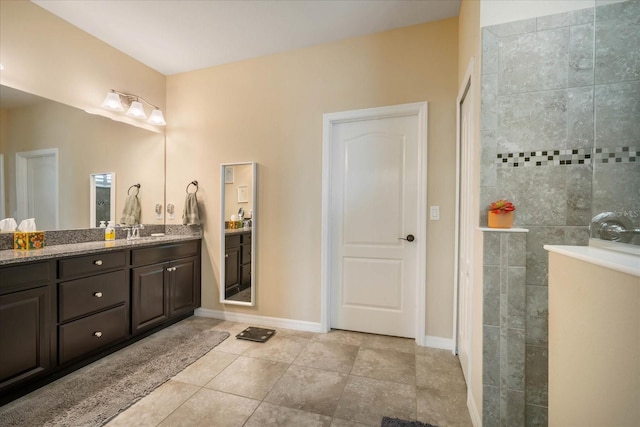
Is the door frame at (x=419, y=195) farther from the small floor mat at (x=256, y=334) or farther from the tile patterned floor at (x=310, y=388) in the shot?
the small floor mat at (x=256, y=334)

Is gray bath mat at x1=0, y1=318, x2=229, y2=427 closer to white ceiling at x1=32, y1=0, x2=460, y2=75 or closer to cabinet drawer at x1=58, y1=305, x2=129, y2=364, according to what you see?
cabinet drawer at x1=58, y1=305, x2=129, y2=364

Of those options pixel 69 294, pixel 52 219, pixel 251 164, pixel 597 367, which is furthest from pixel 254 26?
pixel 597 367

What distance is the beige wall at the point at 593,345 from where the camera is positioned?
59 centimetres

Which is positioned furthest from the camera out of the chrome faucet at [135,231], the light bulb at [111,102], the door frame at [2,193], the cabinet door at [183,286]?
the chrome faucet at [135,231]

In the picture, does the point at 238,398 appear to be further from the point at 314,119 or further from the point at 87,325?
the point at 314,119

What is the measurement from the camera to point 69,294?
1846mm

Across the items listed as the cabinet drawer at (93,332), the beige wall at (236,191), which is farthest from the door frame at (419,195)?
the cabinet drawer at (93,332)

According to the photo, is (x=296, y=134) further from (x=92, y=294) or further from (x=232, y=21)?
(x=92, y=294)

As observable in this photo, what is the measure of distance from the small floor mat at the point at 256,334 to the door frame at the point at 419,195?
0.52m

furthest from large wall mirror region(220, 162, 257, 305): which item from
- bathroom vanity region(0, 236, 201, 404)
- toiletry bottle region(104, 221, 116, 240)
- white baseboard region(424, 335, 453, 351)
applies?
white baseboard region(424, 335, 453, 351)

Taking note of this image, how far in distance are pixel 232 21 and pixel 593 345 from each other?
2.96 meters

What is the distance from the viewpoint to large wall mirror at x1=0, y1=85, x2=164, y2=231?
2014mm

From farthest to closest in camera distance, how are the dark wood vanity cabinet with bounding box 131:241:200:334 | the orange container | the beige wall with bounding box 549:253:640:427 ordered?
1. the dark wood vanity cabinet with bounding box 131:241:200:334
2. the orange container
3. the beige wall with bounding box 549:253:640:427

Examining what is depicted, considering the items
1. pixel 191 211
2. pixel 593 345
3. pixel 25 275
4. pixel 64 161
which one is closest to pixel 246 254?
pixel 191 211
